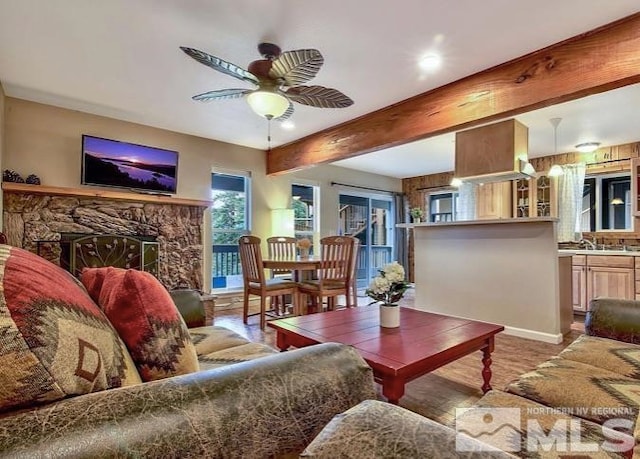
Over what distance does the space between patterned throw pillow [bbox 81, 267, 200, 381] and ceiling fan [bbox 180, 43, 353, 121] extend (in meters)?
1.63

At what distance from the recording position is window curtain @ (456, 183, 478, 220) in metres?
6.10

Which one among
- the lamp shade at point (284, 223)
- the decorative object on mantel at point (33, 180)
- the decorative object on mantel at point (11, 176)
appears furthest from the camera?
the lamp shade at point (284, 223)

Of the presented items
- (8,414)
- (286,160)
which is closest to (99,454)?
(8,414)

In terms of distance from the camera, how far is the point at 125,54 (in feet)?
8.43

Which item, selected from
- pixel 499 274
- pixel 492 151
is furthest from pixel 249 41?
pixel 499 274

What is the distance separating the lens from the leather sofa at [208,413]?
52 centimetres

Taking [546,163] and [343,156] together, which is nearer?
[343,156]

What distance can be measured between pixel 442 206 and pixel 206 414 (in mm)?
7136

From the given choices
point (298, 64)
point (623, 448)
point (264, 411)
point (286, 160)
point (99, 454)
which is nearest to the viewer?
point (99, 454)

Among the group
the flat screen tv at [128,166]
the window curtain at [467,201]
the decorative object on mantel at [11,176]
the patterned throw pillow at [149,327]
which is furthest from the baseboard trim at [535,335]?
the decorative object on mantel at [11,176]

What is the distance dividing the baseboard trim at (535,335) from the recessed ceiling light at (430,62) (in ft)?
8.01

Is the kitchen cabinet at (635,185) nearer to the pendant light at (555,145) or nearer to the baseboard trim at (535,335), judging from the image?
the pendant light at (555,145)

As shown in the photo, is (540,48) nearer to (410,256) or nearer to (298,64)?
(298,64)

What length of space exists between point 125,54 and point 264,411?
9.30ft
